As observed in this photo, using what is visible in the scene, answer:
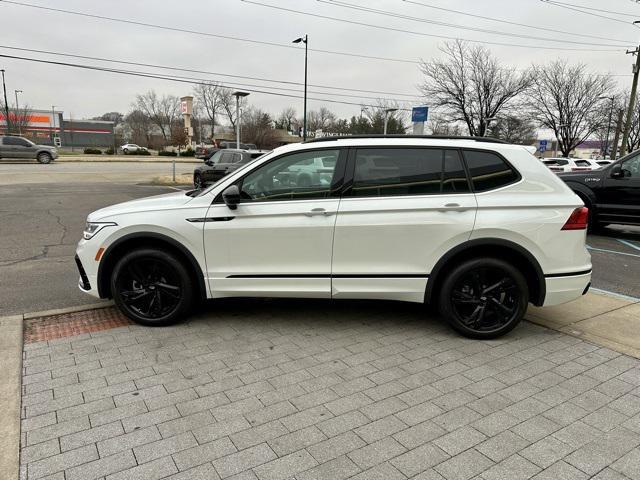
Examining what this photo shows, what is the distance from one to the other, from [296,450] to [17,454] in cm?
153

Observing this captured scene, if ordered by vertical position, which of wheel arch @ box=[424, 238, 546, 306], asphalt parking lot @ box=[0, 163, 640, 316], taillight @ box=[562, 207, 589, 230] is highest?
taillight @ box=[562, 207, 589, 230]

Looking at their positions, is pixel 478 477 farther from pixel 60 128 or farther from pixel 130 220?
pixel 60 128

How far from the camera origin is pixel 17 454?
2477 millimetres

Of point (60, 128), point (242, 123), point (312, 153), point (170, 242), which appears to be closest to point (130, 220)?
point (170, 242)

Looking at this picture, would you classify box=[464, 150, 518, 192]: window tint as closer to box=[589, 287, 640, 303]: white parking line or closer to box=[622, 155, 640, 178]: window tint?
box=[589, 287, 640, 303]: white parking line

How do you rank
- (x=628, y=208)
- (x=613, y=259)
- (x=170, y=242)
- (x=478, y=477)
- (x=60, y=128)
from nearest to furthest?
(x=478, y=477), (x=170, y=242), (x=613, y=259), (x=628, y=208), (x=60, y=128)

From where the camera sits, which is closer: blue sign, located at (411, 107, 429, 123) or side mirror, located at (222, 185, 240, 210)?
side mirror, located at (222, 185, 240, 210)

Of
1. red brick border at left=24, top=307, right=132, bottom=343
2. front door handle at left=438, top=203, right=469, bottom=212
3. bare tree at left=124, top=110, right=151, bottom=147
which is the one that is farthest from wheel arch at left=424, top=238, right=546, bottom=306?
bare tree at left=124, top=110, right=151, bottom=147

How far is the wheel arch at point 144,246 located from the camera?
4.14 meters

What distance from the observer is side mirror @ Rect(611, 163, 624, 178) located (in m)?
8.96

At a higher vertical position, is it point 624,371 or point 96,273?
point 96,273

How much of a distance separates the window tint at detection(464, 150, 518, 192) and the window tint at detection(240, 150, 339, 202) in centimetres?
124

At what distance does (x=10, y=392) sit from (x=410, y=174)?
3.51m

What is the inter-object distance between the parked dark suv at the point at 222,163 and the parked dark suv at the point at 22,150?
826 inches
